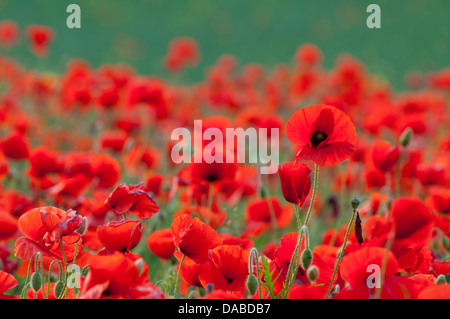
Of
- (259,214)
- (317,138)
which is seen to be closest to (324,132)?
(317,138)

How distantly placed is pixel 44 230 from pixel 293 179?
18.7 inches

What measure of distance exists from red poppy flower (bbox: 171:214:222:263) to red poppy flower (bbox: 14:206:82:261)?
18 cm

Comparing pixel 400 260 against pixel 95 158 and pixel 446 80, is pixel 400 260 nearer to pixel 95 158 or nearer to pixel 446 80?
pixel 95 158

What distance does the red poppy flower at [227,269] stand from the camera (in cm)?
112

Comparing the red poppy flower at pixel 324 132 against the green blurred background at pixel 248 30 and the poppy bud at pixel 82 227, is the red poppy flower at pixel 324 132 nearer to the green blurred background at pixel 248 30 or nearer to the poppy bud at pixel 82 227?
the poppy bud at pixel 82 227

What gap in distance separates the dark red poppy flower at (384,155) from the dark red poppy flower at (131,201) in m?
0.83

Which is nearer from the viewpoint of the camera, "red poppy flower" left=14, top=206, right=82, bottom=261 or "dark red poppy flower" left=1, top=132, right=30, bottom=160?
"red poppy flower" left=14, top=206, right=82, bottom=261

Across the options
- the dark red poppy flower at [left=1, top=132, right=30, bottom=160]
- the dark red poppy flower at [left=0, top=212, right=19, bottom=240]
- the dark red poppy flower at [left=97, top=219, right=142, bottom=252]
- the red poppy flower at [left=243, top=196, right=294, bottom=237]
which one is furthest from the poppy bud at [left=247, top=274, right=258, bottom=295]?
the dark red poppy flower at [left=1, top=132, right=30, bottom=160]

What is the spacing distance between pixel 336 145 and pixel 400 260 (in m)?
0.25

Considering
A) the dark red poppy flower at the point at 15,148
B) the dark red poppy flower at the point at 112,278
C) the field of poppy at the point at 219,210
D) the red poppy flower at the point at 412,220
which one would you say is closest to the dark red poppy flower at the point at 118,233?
the field of poppy at the point at 219,210

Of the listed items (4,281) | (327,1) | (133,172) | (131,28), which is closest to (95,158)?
(133,172)

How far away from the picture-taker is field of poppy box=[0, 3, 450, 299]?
40.1 inches

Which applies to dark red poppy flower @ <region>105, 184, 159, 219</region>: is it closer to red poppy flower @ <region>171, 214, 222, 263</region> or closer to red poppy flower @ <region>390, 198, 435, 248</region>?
red poppy flower @ <region>171, 214, 222, 263</region>

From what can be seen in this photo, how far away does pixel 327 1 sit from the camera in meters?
10.7
